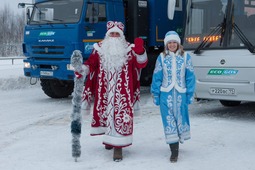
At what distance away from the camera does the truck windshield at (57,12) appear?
10288 millimetres

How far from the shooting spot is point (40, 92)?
44.6 ft

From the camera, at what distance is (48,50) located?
35.0ft

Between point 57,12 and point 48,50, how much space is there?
0.89 m

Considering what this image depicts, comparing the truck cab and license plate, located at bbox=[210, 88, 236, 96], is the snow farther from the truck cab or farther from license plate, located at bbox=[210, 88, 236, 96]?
the truck cab

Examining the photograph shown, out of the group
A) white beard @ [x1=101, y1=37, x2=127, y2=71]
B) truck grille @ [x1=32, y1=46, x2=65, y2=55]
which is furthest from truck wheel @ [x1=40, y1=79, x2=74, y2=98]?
white beard @ [x1=101, y1=37, x2=127, y2=71]

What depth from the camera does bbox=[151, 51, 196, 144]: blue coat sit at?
547cm

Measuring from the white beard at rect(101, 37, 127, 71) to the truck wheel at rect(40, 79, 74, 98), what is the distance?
21.0 feet

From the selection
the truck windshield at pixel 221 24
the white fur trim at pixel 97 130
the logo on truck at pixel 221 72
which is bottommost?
the white fur trim at pixel 97 130

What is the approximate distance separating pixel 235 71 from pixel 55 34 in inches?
173

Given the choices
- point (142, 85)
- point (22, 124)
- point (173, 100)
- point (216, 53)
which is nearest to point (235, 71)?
point (216, 53)

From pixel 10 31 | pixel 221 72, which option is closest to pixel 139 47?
pixel 221 72

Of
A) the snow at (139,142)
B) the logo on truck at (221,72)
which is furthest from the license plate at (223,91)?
the snow at (139,142)

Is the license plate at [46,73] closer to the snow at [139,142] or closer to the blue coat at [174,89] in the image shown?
the snow at [139,142]

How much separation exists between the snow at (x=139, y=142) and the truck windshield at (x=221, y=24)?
1.36 meters
